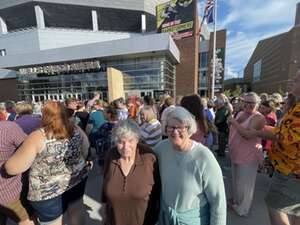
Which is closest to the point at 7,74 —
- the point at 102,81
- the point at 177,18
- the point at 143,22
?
the point at 102,81

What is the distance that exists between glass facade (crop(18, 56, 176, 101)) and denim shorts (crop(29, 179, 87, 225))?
58.0 ft

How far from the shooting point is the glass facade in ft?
66.5

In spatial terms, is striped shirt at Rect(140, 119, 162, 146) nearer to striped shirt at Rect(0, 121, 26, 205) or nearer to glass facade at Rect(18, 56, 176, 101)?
striped shirt at Rect(0, 121, 26, 205)

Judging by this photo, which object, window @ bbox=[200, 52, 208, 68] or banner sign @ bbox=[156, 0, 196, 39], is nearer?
banner sign @ bbox=[156, 0, 196, 39]

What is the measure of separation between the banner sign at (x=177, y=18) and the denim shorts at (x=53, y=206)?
83.3 feet

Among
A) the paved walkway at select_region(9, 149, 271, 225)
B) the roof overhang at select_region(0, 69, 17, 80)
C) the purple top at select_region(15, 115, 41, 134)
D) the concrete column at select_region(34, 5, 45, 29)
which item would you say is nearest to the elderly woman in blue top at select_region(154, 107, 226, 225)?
the paved walkway at select_region(9, 149, 271, 225)

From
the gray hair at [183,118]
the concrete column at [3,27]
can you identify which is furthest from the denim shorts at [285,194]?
the concrete column at [3,27]

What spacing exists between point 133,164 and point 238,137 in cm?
191

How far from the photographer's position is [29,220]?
2158mm

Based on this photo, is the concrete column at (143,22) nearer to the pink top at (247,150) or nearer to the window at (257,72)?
the pink top at (247,150)

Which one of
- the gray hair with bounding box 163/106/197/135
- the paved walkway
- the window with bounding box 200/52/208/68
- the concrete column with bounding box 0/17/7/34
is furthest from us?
the concrete column with bounding box 0/17/7/34

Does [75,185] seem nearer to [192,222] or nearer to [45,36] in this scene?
[192,222]

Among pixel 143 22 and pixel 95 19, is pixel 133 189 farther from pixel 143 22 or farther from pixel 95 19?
pixel 95 19

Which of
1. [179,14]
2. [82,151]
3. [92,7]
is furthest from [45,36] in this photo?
[82,151]
